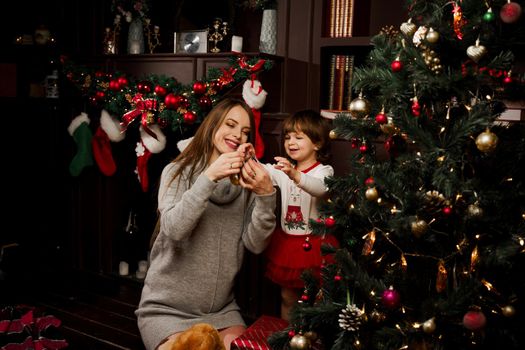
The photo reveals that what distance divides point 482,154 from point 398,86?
0.28m

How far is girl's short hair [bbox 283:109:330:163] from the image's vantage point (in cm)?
242

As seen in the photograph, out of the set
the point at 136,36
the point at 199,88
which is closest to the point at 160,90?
the point at 199,88

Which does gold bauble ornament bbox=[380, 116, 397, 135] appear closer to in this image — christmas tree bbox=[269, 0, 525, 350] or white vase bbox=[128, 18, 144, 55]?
christmas tree bbox=[269, 0, 525, 350]

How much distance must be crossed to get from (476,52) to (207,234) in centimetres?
108

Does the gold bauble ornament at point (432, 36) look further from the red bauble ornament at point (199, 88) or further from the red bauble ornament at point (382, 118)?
the red bauble ornament at point (199, 88)

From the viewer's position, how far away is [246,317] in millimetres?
3078

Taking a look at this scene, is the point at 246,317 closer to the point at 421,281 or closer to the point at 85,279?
the point at 85,279

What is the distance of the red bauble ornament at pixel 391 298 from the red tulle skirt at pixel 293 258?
0.94 metres

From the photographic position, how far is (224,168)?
5.85ft

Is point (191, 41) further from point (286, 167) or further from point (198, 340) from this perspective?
point (198, 340)

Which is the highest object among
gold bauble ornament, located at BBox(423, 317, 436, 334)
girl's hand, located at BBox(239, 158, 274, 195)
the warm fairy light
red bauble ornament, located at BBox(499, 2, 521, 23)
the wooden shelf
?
the wooden shelf

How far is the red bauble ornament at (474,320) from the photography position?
4.36 ft

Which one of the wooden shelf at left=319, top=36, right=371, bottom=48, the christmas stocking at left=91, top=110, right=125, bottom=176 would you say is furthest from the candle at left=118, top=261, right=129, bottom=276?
the wooden shelf at left=319, top=36, right=371, bottom=48

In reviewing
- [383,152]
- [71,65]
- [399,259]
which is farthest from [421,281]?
[71,65]
